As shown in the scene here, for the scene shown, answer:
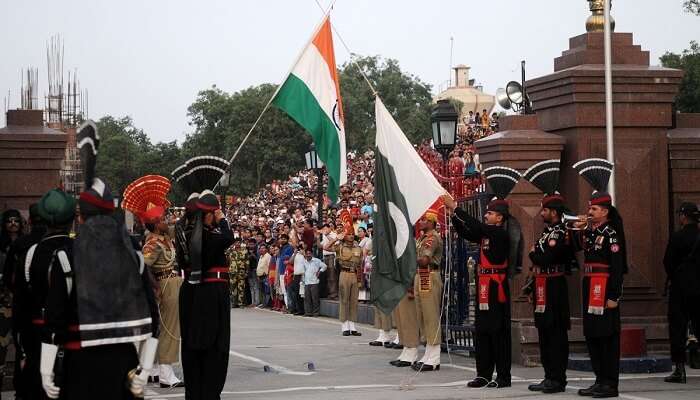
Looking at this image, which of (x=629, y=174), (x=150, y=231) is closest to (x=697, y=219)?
(x=629, y=174)

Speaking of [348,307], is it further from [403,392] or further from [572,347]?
[403,392]

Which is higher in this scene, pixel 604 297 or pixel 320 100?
pixel 320 100

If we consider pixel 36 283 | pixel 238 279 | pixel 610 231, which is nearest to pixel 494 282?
pixel 610 231

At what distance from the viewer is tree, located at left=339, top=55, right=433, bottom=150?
8494 centimetres

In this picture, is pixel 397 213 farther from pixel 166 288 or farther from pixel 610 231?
pixel 166 288

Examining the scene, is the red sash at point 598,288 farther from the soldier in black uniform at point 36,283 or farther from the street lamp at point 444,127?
the street lamp at point 444,127

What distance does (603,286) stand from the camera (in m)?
12.8

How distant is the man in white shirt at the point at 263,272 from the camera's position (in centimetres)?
3139

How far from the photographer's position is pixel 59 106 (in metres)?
41.1

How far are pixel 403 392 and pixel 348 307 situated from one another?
27.8 ft

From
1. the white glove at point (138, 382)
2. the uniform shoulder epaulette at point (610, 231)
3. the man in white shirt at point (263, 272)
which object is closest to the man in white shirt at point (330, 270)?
the man in white shirt at point (263, 272)

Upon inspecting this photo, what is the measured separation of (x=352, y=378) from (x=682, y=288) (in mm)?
3861

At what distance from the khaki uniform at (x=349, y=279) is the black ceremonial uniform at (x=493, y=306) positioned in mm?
8132

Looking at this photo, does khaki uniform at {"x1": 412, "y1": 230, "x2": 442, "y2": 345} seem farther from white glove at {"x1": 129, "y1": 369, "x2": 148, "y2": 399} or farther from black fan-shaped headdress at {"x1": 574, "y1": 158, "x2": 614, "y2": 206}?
white glove at {"x1": 129, "y1": 369, "x2": 148, "y2": 399}
